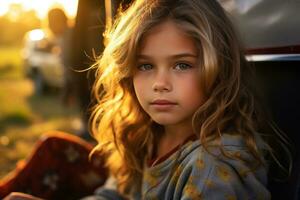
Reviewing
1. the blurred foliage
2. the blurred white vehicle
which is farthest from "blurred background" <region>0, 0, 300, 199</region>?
the blurred foliage

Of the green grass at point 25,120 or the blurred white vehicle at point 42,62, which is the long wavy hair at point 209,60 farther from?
the blurred white vehicle at point 42,62

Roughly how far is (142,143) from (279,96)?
60cm

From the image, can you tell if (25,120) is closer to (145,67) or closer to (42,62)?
(42,62)

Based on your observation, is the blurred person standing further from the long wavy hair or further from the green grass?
the long wavy hair

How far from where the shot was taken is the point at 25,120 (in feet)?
24.3

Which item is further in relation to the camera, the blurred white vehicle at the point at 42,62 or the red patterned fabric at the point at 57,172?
the blurred white vehicle at the point at 42,62

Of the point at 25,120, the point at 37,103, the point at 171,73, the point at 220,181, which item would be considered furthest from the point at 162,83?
the point at 37,103

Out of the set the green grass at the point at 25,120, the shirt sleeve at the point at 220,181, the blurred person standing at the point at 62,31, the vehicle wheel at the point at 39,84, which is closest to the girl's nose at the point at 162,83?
the shirt sleeve at the point at 220,181

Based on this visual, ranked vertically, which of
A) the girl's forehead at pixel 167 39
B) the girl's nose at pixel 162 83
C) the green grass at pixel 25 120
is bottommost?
the green grass at pixel 25 120

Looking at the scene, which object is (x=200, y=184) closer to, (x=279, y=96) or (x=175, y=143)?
(x=175, y=143)

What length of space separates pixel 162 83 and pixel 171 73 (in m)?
0.05

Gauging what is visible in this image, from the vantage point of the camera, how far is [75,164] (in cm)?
256

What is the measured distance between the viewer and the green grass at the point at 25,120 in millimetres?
5453

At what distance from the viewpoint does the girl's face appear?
1.63 m
